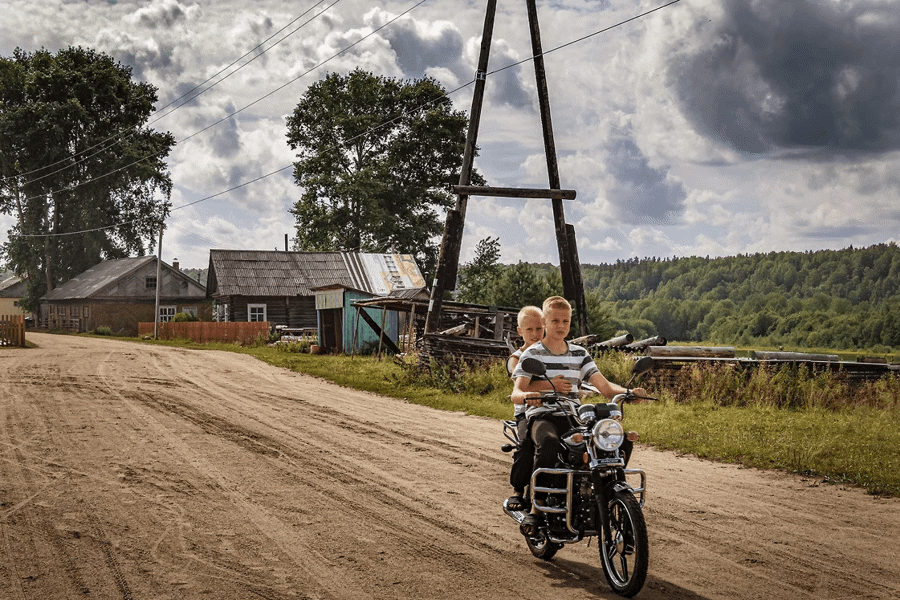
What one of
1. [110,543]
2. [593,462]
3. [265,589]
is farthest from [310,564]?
[593,462]

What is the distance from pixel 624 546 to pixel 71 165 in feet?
224

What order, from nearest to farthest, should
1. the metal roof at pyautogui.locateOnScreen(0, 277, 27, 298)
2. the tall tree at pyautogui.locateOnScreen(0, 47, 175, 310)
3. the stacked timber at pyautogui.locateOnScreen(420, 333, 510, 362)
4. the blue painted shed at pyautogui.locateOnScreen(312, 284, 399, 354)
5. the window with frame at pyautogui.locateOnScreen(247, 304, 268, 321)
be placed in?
the stacked timber at pyautogui.locateOnScreen(420, 333, 510, 362)
the blue painted shed at pyautogui.locateOnScreen(312, 284, 399, 354)
the window with frame at pyautogui.locateOnScreen(247, 304, 268, 321)
the tall tree at pyautogui.locateOnScreen(0, 47, 175, 310)
the metal roof at pyautogui.locateOnScreen(0, 277, 27, 298)

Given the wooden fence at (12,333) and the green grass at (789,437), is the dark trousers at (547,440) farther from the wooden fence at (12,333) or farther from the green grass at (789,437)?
the wooden fence at (12,333)

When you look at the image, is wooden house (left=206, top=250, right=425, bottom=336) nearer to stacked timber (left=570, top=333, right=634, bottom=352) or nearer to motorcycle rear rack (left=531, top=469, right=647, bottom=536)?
stacked timber (left=570, top=333, right=634, bottom=352)

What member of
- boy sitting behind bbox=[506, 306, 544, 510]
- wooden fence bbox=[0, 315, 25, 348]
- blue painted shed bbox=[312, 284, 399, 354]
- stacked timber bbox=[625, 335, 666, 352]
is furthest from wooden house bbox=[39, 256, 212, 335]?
boy sitting behind bbox=[506, 306, 544, 510]

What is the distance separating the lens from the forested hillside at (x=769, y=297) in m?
102

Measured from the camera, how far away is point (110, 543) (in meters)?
5.88

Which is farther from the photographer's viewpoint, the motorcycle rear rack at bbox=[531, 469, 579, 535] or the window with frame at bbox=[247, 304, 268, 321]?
the window with frame at bbox=[247, 304, 268, 321]

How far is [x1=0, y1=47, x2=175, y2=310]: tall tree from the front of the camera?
62875mm

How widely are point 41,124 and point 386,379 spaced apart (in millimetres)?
53572

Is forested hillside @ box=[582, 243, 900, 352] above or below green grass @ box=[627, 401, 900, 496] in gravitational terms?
above

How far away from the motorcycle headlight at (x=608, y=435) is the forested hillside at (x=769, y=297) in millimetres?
89191

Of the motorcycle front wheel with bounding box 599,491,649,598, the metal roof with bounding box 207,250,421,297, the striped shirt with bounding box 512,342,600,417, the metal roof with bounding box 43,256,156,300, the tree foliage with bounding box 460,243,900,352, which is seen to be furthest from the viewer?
the tree foliage with bounding box 460,243,900,352

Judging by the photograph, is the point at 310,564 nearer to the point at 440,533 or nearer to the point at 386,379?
the point at 440,533
